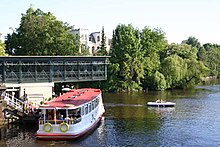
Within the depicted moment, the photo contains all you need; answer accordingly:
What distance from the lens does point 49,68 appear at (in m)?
53.2

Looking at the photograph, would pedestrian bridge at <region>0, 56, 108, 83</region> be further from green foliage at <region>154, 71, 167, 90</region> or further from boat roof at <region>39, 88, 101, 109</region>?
green foliage at <region>154, 71, 167, 90</region>

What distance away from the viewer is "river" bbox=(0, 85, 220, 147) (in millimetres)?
33469

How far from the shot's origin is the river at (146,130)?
33.5 meters

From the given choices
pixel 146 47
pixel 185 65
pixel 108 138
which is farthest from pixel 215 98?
pixel 108 138

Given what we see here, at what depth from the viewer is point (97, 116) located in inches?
1718

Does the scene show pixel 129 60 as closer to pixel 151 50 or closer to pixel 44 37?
pixel 151 50

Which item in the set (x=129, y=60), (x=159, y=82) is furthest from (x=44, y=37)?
(x=159, y=82)

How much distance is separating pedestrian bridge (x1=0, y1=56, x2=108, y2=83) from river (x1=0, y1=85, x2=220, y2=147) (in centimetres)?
850

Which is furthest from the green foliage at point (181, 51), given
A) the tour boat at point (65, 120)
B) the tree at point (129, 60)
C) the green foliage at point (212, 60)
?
the tour boat at point (65, 120)

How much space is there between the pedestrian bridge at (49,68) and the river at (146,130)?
27.9 ft

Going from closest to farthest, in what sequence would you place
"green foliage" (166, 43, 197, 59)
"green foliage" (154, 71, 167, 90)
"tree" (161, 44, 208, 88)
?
1. "green foliage" (154, 71, 167, 90)
2. "tree" (161, 44, 208, 88)
3. "green foliage" (166, 43, 197, 59)

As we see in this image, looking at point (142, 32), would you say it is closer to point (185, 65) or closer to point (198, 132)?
point (185, 65)

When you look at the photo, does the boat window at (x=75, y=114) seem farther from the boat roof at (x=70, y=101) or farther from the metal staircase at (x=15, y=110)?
the metal staircase at (x=15, y=110)

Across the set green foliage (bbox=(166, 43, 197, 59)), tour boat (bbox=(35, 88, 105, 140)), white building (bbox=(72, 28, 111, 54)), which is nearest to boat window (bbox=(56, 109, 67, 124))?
tour boat (bbox=(35, 88, 105, 140))
